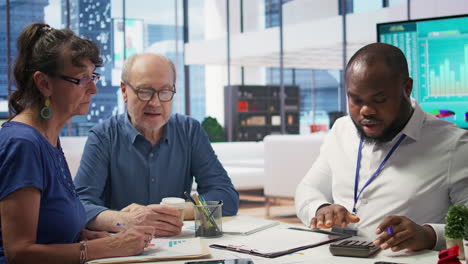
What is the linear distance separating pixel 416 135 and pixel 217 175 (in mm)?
846

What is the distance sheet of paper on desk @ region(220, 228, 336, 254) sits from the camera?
1.46 m

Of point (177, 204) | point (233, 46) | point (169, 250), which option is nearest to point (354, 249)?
point (169, 250)

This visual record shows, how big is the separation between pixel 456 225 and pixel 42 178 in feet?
3.39

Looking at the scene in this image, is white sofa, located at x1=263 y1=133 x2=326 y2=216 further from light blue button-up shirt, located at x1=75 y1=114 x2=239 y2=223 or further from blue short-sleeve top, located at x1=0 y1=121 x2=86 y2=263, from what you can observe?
blue short-sleeve top, located at x1=0 y1=121 x2=86 y2=263

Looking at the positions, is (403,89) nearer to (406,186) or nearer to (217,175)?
(406,186)

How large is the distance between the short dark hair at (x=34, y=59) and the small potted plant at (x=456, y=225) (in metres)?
1.11

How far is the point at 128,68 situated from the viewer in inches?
88.9

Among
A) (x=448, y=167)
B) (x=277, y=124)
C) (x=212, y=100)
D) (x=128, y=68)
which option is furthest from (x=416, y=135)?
(x=277, y=124)

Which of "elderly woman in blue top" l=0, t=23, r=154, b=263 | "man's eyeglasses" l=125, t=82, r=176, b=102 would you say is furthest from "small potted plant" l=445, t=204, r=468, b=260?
"man's eyeglasses" l=125, t=82, r=176, b=102

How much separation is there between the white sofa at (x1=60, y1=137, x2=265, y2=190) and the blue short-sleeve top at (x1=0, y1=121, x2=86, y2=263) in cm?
413

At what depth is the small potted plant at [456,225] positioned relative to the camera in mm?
1187

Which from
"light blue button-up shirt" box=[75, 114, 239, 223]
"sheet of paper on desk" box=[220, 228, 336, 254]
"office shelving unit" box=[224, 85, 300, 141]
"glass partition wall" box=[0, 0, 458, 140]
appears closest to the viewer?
"sheet of paper on desk" box=[220, 228, 336, 254]

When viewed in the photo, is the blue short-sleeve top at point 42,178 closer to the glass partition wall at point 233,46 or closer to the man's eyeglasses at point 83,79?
the man's eyeglasses at point 83,79

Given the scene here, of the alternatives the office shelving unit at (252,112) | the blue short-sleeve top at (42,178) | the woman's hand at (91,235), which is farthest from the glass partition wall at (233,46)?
the blue short-sleeve top at (42,178)
